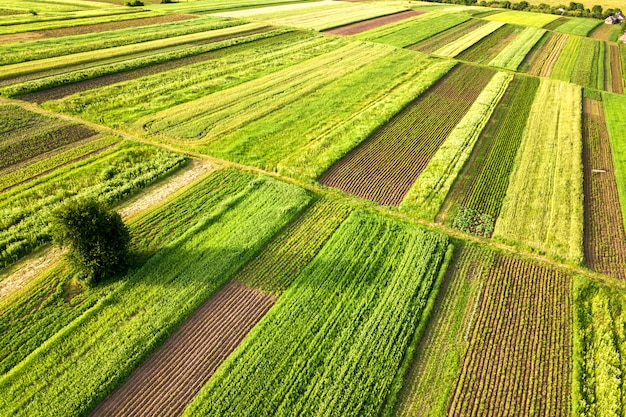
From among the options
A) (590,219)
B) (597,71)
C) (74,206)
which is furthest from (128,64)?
(597,71)

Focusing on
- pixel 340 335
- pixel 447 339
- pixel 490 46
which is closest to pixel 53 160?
pixel 340 335

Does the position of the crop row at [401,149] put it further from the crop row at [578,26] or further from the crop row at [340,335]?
the crop row at [578,26]

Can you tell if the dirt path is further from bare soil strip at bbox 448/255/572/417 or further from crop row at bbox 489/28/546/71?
crop row at bbox 489/28/546/71

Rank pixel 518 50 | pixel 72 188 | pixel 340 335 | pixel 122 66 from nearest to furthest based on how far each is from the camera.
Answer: pixel 340 335 → pixel 72 188 → pixel 122 66 → pixel 518 50

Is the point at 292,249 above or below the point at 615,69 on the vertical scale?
below

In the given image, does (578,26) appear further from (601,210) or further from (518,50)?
(601,210)

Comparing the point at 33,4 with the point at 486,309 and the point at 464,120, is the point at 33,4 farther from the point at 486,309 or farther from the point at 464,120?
the point at 486,309

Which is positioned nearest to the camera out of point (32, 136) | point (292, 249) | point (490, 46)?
point (292, 249)
